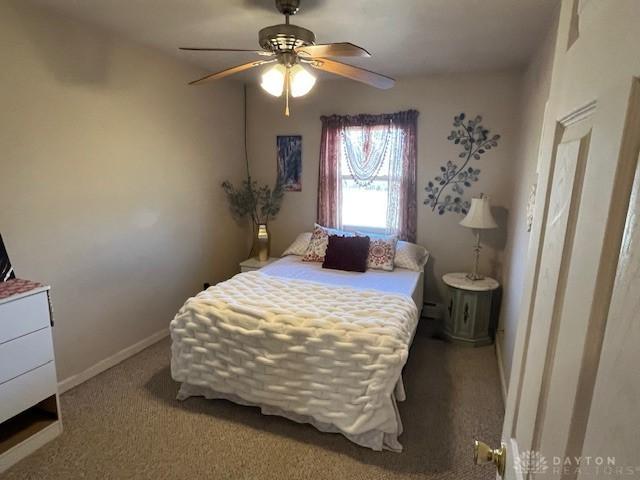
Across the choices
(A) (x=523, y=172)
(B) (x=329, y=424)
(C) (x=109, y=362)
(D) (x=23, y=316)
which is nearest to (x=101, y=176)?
(D) (x=23, y=316)

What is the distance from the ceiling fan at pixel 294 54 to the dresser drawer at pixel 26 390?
1815 mm

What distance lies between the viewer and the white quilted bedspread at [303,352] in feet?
6.14

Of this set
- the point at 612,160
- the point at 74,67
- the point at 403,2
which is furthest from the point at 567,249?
the point at 74,67

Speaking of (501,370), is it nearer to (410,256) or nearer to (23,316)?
(410,256)

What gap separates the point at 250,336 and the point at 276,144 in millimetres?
2506

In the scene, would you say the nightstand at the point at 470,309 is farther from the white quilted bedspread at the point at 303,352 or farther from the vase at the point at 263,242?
the vase at the point at 263,242

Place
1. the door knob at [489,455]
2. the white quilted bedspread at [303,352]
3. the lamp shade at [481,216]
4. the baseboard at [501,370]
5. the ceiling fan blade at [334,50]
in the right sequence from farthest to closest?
1. the lamp shade at [481,216]
2. the baseboard at [501,370]
3. the white quilted bedspread at [303,352]
4. the ceiling fan blade at [334,50]
5. the door knob at [489,455]

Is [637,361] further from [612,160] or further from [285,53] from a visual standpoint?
[285,53]

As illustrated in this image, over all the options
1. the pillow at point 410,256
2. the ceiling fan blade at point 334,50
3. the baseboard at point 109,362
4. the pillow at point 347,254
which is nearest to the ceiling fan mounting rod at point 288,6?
the ceiling fan blade at point 334,50

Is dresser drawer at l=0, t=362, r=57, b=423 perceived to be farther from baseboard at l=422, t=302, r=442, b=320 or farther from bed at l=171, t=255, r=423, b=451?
baseboard at l=422, t=302, r=442, b=320

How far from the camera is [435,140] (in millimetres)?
3441

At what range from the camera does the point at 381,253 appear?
3314mm

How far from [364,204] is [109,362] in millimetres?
2618

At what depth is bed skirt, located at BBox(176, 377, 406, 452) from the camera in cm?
194
